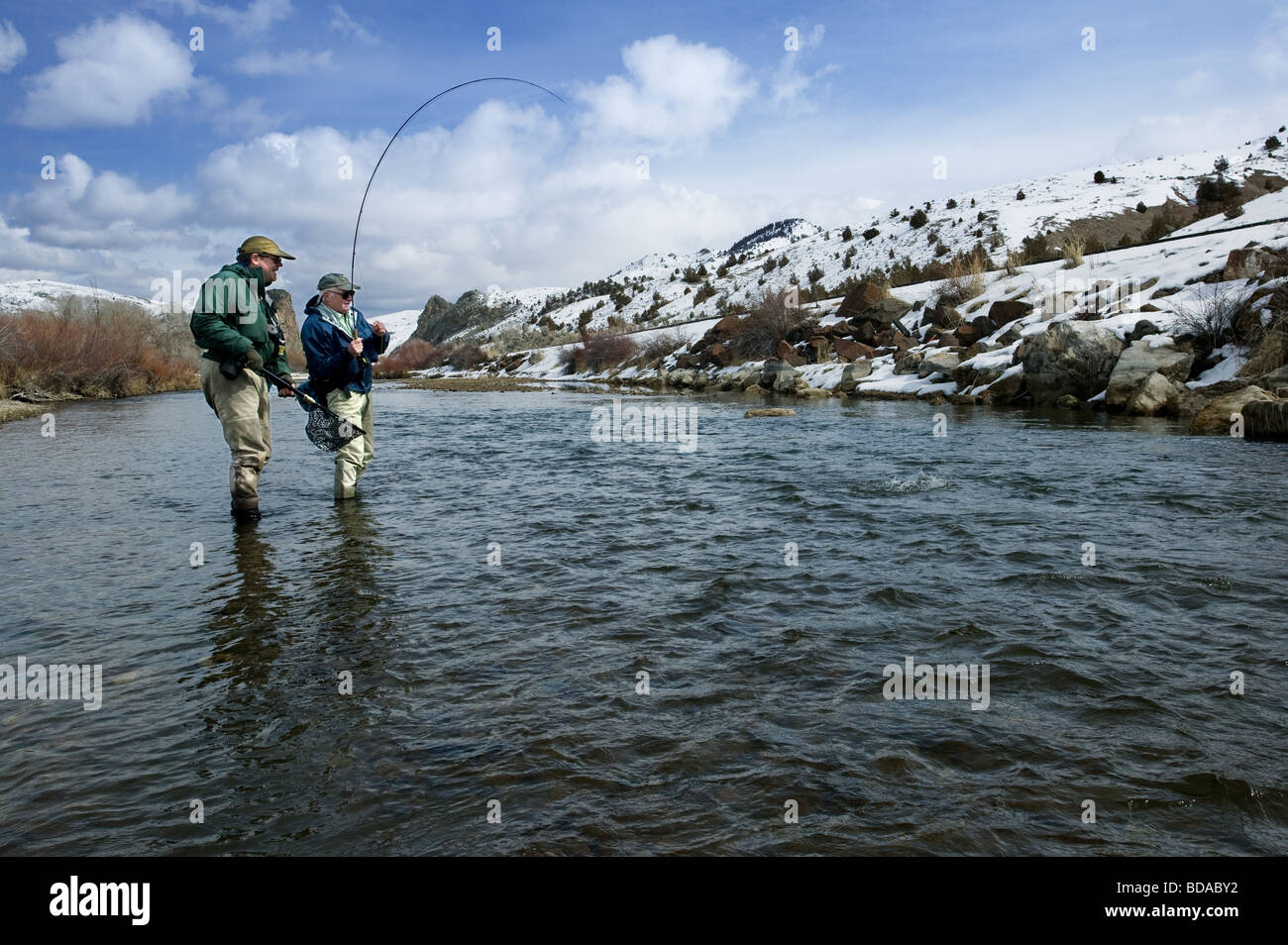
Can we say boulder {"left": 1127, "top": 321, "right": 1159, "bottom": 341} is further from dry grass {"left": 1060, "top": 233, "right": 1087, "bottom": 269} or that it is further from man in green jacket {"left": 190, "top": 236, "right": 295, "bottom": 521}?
man in green jacket {"left": 190, "top": 236, "right": 295, "bottom": 521}

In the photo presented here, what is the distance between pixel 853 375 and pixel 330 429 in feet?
58.5

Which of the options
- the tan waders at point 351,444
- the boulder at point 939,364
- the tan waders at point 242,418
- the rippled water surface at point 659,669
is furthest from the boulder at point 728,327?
the tan waders at point 242,418

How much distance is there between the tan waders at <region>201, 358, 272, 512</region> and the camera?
721 cm

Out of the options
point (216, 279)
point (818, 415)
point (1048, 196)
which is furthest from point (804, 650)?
point (1048, 196)

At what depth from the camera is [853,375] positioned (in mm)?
23062

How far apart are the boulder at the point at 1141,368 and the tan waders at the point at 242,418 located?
48.1 ft

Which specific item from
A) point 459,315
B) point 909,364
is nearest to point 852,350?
point 909,364

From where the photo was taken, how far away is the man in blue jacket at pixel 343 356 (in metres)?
7.79

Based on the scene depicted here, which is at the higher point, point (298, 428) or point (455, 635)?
point (298, 428)

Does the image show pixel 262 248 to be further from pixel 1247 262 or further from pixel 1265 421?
pixel 1247 262

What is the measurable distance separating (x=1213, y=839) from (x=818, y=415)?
1538 cm

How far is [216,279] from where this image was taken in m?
6.82

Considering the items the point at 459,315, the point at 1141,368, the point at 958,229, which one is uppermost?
the point at 459,315
